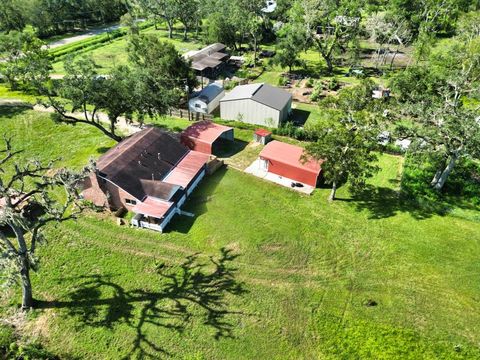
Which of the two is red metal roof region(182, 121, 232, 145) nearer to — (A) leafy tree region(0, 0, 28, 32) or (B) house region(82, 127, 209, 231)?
(B) house region(82, 127, 209, 231)

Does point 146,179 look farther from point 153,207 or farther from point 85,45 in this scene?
point 85,45

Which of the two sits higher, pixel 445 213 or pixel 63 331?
pixel 445 213

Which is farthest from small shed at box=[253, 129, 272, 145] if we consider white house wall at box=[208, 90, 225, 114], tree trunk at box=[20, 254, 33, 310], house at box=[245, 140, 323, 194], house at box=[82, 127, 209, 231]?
tree trunk at box=[20, 254, 33, 310]

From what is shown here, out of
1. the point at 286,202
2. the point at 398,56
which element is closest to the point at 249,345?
the point at 286,202

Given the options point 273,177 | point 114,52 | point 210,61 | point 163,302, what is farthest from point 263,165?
point 114,52

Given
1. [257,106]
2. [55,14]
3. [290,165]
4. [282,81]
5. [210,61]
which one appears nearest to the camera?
[290,165]

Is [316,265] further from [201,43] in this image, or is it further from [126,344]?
[201,43]
